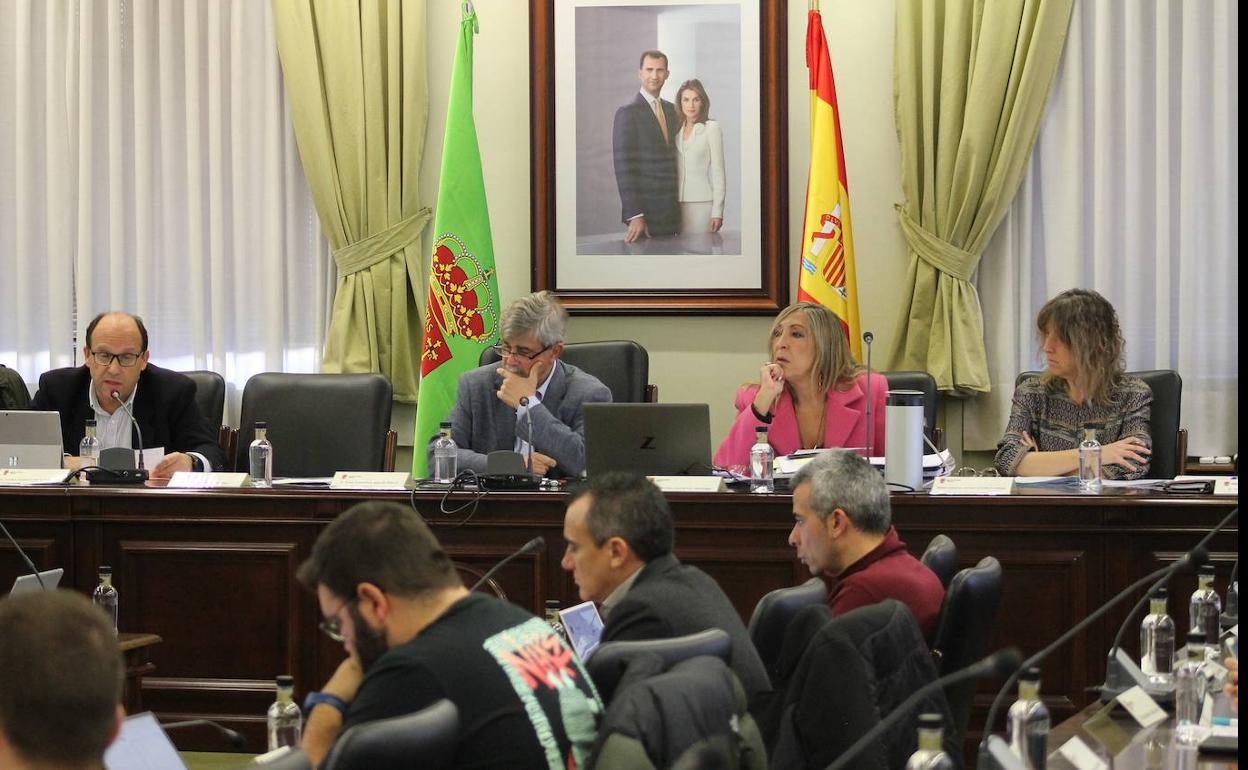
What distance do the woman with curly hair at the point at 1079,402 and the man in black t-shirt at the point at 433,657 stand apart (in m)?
2.87

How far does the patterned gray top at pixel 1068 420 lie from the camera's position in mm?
4676

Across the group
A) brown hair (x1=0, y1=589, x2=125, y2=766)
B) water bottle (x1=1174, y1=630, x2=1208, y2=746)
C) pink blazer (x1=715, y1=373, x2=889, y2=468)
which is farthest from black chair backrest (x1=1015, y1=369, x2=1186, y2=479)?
brown hair (x1=0, y1=589, x2=125, y2=766)

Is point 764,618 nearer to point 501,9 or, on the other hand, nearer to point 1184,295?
point 1184,295

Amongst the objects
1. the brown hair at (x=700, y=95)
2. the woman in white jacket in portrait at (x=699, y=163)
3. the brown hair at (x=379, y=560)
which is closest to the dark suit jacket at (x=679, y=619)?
the brown hair at (x=379, y=560)

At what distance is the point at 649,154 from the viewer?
6000 millimetres

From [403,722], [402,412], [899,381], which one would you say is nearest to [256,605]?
[402,412]

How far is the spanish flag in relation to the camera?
5.66 metres

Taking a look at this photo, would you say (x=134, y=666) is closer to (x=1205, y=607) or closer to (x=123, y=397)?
(x=123, y=397)

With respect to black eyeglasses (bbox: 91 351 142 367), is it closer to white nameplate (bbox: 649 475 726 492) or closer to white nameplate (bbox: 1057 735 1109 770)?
white nameplate (bbox: 649 475 726 492)

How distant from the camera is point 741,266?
6.00m

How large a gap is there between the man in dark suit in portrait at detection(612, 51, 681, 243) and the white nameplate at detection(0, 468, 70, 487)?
246 centimetres

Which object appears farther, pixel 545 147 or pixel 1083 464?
pixel 545 147

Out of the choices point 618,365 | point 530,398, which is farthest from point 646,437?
point 618,365

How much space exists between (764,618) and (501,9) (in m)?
3.94
